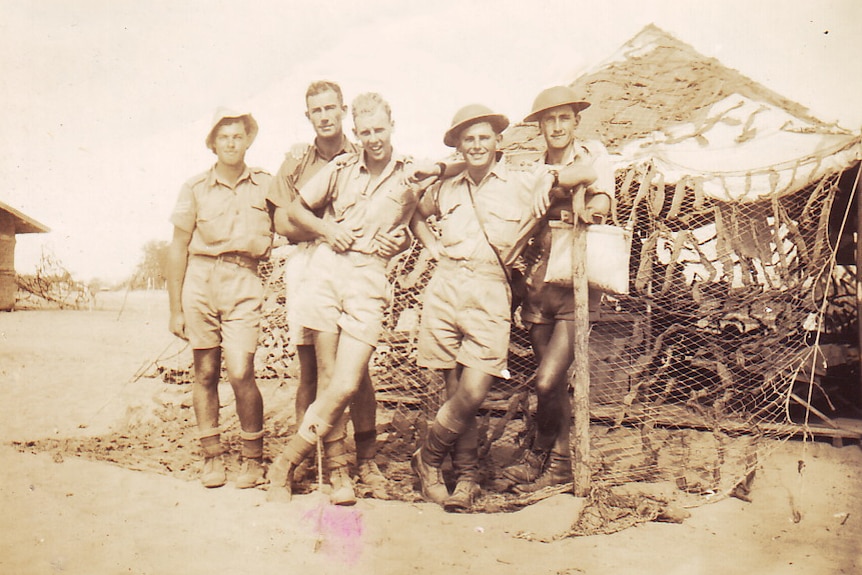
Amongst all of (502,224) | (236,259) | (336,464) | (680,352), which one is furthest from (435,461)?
(680,352)

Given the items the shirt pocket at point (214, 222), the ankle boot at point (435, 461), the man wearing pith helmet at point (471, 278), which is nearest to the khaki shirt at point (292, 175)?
the shirt pocket at point (214, 222)

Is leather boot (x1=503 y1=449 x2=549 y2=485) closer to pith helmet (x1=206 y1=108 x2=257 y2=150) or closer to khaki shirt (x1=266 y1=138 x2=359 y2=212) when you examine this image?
khaki shirt (x1=266 y1=138 x2=359 y2=212)

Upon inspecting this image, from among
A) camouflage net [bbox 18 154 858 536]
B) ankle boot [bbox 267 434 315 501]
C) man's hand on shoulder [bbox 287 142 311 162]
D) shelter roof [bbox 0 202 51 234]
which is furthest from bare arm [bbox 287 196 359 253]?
shelter roof [bbox 0 202 51 234]

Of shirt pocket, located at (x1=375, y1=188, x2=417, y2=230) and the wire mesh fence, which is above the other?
shirt pocket, located at (x1=375, y1=188, x2=417, y2=230)

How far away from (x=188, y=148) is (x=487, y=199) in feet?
99.2

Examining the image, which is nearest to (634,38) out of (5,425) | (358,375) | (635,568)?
(358,375)

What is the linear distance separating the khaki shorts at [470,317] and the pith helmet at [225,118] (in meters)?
1.53

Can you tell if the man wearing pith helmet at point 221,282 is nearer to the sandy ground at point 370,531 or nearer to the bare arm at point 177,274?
the bare arm at point 177,274

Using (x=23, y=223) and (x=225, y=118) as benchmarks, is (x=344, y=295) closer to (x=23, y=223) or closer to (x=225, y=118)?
(x=225, y=118)

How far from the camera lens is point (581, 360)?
13.0ft

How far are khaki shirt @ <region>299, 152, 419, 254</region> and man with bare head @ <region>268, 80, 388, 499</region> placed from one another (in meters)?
0.19

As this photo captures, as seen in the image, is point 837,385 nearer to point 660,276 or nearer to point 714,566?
point 660,276

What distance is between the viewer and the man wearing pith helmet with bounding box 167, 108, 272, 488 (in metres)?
4.11

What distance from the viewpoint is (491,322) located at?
380cm
